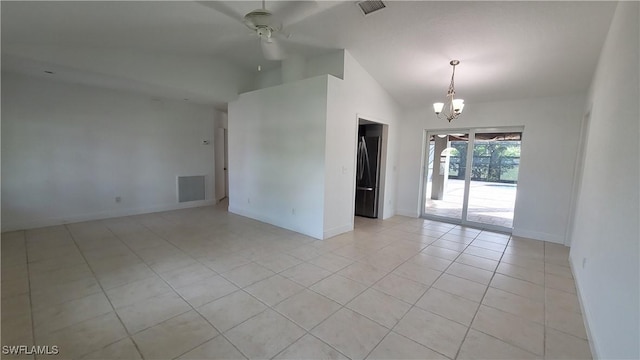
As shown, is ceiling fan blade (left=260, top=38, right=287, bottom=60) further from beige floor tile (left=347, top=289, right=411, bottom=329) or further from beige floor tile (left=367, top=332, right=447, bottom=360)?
beige floor tile (left=367, top=332, right=447, bottom=360)

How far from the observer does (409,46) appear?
145 inches

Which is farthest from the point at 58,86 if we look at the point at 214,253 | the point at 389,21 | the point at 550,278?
the point at 550,278

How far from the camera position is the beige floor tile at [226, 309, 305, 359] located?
1.81 meters

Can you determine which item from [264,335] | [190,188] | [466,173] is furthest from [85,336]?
[466,173]

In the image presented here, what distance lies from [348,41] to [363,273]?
335 cm

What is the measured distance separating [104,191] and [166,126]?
1808 mm

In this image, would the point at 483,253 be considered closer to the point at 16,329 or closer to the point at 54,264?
the point at 16,329

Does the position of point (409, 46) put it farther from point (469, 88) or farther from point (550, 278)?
point (550, 278)

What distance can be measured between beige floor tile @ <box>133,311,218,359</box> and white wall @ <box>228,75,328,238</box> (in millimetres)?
2403

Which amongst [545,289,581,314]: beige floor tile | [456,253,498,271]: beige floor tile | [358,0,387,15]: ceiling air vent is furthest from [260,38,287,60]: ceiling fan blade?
[545,289,581,314]: beige floor tile

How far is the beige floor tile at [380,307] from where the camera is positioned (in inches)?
86.1

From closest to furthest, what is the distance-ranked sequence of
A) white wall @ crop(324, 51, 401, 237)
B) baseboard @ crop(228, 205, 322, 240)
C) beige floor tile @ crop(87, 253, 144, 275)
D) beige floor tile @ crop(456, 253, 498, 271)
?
beige floor tile @ crop(87, 253, 144, 275) < beige floor tile @ crop(456, 253, 498, 271) < white wall @ crop(324, 51, 401, 237) < baseboard @ crop(228, 205, 322, 240)

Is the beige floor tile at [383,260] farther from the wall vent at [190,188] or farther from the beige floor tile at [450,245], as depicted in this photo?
the wall vent at [190,188]

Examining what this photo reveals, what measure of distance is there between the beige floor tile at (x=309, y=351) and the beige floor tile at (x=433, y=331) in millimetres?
583
